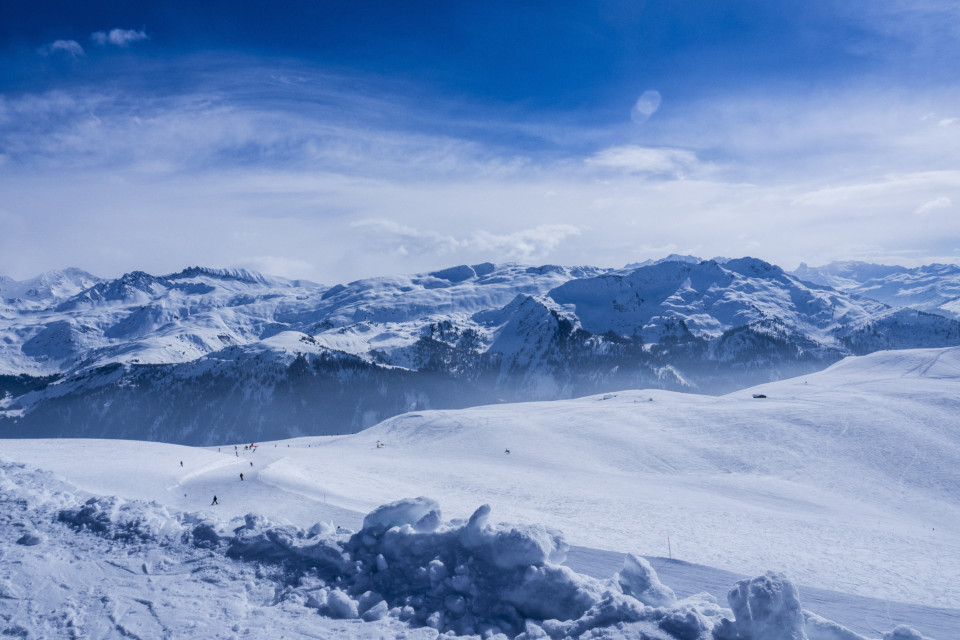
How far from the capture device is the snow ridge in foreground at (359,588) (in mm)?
11001

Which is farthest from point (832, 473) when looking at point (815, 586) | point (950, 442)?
point (815, 586)

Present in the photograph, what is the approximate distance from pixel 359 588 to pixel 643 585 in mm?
6804

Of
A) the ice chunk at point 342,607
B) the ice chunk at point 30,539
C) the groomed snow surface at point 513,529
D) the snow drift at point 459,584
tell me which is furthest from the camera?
the ice chunk at point 30,539

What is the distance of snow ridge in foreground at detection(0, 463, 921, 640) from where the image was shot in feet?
36.1

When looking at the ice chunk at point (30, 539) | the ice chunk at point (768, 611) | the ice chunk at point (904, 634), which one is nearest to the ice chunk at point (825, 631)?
the ice chunk at point (768, 611)

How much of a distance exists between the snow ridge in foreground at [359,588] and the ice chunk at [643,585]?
0.10 ft

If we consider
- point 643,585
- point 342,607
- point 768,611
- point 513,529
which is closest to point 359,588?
point 342,607

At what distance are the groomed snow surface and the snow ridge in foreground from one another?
52mm

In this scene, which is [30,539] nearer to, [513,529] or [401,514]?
[401,514]

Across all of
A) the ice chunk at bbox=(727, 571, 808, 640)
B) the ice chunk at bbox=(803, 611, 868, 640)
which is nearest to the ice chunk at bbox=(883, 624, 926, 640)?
the ice chunk at bbox=(803, 611, 868, 640)

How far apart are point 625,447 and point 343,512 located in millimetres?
34936

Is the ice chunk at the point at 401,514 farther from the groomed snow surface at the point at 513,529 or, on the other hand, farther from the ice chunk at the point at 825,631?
the ice chunk at the point at 825,631

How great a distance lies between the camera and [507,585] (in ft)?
41.4

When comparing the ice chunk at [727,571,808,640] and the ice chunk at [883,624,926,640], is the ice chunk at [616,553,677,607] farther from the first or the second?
the ice chunk at [883,624,926,640]
